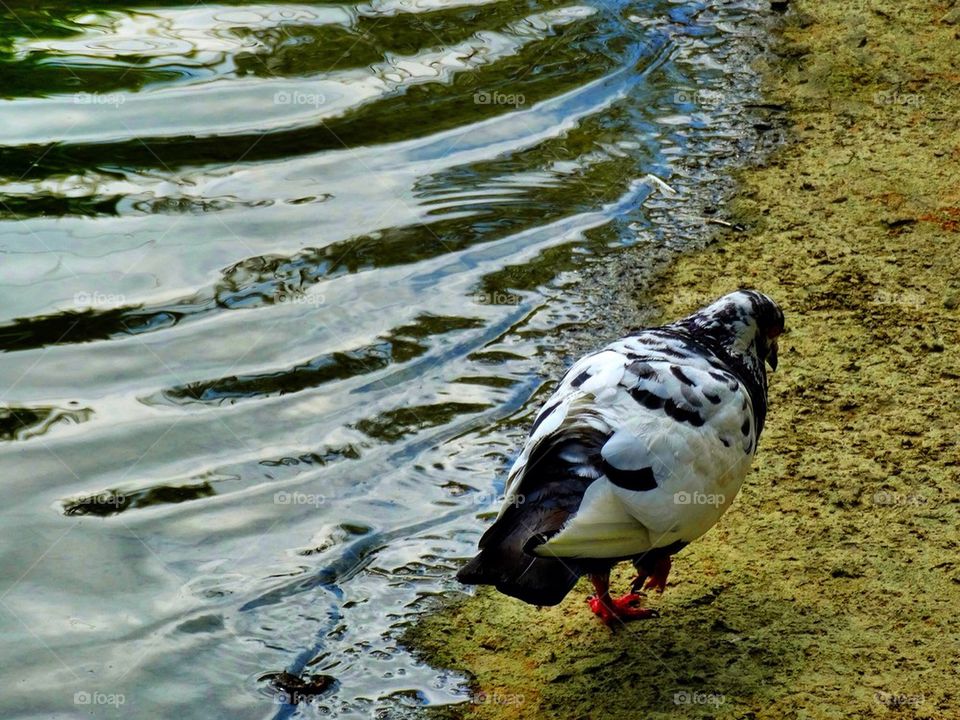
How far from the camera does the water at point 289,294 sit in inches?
179

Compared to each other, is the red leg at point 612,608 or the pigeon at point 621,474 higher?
the pigeon at point 621,474

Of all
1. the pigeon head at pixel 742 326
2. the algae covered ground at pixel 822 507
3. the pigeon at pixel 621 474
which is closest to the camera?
the pigeon at pixel 621 474

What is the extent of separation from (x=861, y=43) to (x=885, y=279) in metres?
2.93

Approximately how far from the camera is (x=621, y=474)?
3.85 metres

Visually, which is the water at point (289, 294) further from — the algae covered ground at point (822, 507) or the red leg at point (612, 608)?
the red leg at point (612, 608)

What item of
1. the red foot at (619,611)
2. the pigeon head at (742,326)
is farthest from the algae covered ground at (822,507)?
the pigeon head at (742,326)

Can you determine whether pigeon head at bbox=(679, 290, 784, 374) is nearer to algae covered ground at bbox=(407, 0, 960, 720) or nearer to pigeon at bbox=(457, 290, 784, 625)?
pigeon at bbox=(457, 290, 784, 625)

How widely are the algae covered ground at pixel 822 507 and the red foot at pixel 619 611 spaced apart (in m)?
0.03

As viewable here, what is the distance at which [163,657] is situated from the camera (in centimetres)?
438

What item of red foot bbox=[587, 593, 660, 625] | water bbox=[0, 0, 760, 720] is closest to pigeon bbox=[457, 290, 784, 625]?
red foot bbox=[587, 593, 660, 625]

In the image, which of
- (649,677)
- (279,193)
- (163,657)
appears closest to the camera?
(649,677)

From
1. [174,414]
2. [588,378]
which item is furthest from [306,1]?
[588,378]

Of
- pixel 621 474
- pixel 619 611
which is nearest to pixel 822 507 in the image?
pixel 619 611

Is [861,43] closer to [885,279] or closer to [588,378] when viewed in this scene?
[885,279]
